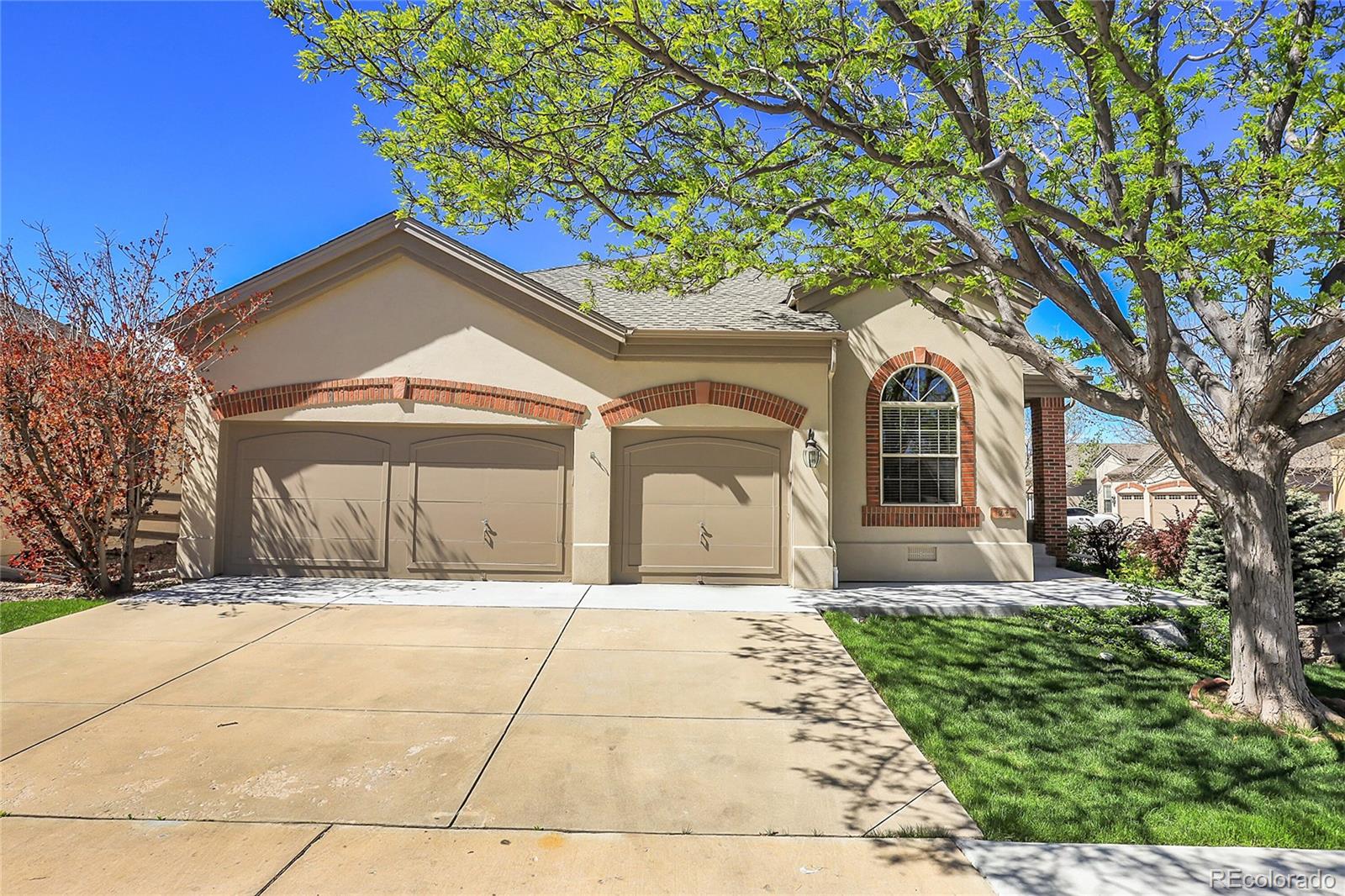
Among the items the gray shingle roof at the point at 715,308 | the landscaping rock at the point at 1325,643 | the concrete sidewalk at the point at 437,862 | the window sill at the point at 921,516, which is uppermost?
the gray shingle roof at the point at 715,308

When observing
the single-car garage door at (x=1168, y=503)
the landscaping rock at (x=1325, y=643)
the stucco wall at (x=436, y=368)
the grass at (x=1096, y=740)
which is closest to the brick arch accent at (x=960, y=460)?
the stucco wall at (x=436, y=368)

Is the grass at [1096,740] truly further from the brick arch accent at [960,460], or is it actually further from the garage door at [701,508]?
the brick arch accent at [960,460]

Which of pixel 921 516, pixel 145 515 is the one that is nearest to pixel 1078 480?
pixel 921 516

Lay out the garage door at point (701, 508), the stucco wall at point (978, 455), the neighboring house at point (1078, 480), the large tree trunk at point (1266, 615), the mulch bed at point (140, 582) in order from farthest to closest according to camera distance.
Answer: the neighboring house at point (1078, 480) < the stucco wall at point (978, 455) < the garage door at point (701, 508) < the mulch bed at point (140, 582) < the large tree trunk at point (1266, 615)

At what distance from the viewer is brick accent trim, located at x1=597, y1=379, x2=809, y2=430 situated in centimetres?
1098

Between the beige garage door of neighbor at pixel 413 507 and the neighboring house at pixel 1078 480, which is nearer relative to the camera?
the beige garage door of neighbor at pixel 413 507

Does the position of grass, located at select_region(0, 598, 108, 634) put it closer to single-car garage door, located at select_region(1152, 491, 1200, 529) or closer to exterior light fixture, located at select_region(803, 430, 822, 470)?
exterior light fixture, located at select_region(803, 430, 822, 470)

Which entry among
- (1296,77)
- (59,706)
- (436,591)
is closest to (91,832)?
(59,706)

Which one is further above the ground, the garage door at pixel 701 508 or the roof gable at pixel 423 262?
the roof gable at pixel 423 262

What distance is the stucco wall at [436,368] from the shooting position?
36.2 feet

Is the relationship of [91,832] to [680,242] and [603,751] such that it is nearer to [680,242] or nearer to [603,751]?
[603,751]

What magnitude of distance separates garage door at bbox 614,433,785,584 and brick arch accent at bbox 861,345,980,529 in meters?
1.80

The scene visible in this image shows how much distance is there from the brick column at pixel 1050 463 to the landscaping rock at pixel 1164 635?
184 inches

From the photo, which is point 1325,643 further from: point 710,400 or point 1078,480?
point 1078,480
